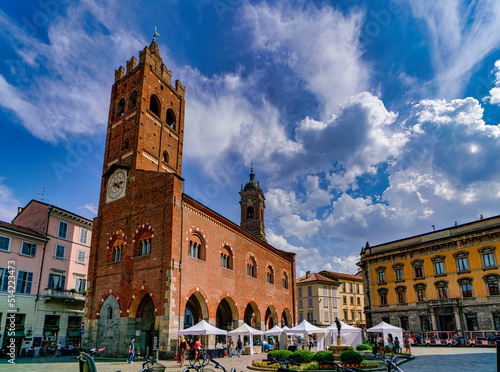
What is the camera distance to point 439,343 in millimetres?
35156

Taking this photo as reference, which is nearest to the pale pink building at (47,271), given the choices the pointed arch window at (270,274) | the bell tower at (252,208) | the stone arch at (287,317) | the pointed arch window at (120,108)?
the pointed arch window at (120,108)

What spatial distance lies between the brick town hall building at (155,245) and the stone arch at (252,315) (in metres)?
0.10

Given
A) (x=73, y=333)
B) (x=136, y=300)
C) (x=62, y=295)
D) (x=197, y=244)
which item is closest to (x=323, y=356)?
(x=197, y=244)

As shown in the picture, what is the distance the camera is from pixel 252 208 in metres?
57.5

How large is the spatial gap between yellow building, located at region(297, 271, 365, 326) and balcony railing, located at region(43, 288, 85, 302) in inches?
1538

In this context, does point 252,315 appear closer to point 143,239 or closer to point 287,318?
point 287,318

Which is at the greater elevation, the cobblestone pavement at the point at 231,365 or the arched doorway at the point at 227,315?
the arched doorway at the point at 227,315

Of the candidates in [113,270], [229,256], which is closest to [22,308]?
[113,270]

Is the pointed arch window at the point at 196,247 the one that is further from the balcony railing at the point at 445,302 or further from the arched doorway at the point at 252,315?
the balcony railing at the point at 445,302

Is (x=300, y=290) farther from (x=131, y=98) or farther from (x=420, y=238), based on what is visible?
(x=131, y=98)

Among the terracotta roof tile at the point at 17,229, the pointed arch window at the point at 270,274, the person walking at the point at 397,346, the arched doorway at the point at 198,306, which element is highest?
the terracotta roof tile at the point at 17,229

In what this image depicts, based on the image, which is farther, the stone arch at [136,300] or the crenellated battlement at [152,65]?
the crenellated battlement at [152,65]

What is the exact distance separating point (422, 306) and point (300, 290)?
24768 millimetres

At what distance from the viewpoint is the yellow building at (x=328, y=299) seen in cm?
5900
